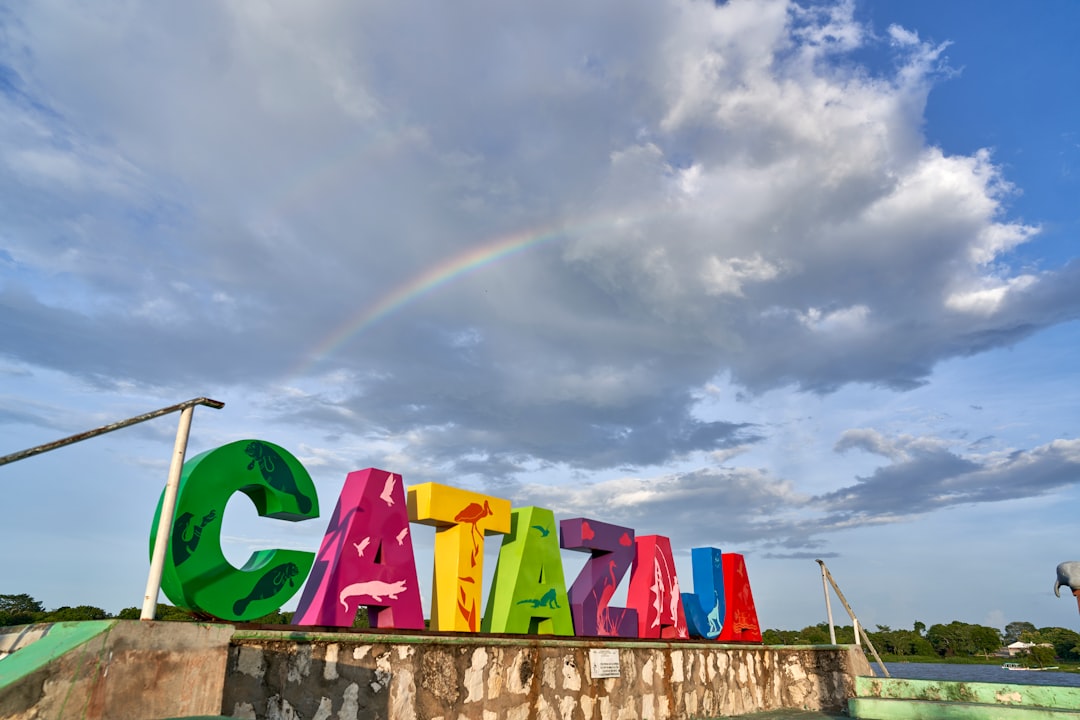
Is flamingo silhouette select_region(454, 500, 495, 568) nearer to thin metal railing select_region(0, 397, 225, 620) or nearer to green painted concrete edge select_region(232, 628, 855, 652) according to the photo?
green painted concrete edge select_region(232, 628, 855, 652)

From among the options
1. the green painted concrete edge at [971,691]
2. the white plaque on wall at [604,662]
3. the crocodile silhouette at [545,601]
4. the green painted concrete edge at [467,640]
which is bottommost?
the green painted concrete edge at [971,691]

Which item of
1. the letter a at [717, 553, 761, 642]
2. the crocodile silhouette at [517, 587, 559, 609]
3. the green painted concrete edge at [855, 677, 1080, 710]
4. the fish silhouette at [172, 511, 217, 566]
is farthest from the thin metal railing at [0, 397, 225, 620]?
the letter a at [717, 553, 761, 642]

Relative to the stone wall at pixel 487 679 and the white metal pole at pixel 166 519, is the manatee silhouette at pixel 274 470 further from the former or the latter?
the white metal pole at pixel 166 519

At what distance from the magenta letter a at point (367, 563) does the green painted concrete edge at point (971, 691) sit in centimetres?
699

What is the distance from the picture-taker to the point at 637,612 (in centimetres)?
1244

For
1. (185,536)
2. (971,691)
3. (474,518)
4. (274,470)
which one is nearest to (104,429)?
(185,536)

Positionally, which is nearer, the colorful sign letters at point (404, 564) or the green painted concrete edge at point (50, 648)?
the green painted concrete edge at point (50, 648)

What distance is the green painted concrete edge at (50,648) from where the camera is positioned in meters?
4.20

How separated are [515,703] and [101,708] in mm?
4992

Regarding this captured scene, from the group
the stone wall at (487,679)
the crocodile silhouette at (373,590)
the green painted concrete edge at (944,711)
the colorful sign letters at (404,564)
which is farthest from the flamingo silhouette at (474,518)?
the green painted concrete edge at (944,711)

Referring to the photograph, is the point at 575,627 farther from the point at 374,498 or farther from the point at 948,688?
the point at 948,688

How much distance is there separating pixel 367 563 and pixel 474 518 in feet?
6.67

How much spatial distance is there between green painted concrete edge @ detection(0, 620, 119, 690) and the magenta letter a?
3196 millimetres

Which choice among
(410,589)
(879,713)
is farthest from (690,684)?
(410,589)
